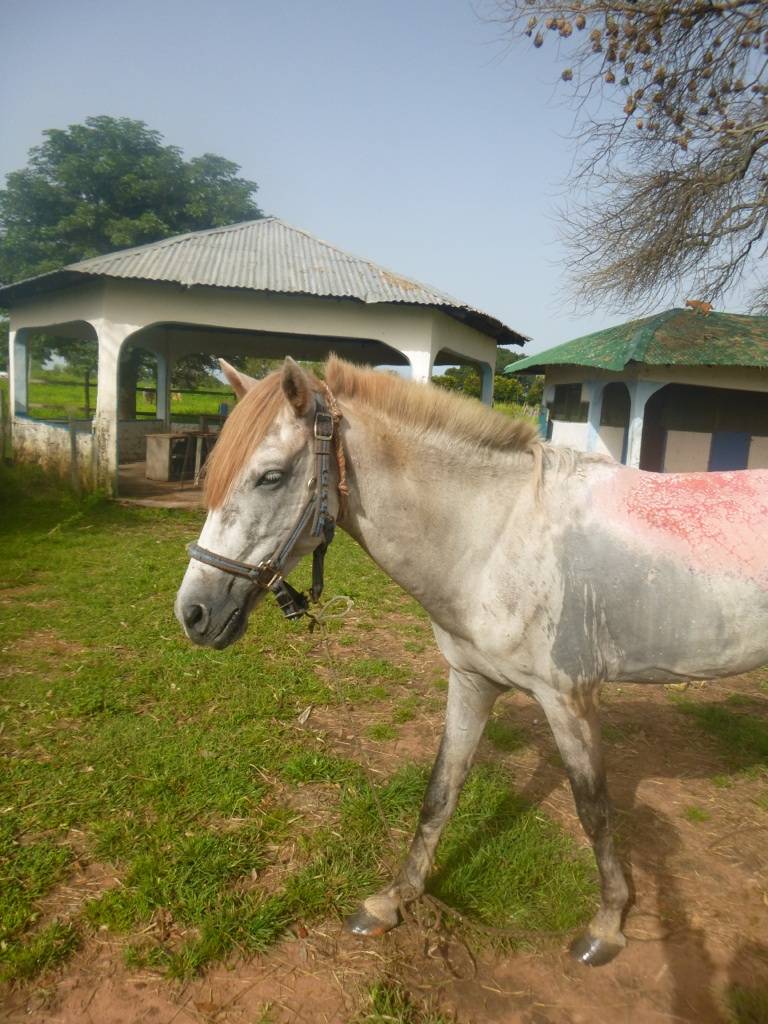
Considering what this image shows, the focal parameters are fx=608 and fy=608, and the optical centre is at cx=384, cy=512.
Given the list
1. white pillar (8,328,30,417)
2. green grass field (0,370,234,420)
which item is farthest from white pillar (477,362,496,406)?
green grass field (0,370,234,420)

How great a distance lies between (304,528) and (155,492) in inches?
415

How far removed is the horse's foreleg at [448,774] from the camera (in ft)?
7.56

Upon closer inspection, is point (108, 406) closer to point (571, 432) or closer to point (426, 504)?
point (571, 432)

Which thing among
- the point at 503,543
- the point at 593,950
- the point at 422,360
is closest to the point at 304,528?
the point at 503,543

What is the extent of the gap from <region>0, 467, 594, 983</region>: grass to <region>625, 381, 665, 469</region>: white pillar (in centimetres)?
806

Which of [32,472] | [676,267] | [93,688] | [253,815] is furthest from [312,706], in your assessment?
[676,267]

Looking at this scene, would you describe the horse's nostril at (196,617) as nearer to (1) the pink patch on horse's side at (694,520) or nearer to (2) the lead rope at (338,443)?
(2) the lead rope at (338,443)

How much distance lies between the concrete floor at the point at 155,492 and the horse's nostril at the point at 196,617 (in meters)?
7.79

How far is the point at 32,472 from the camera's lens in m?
11.0

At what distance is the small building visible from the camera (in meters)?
10.9

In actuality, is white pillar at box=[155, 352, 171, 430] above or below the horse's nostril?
above

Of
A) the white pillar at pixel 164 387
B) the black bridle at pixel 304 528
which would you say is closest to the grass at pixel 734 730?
the black bridle at pixel 304 528

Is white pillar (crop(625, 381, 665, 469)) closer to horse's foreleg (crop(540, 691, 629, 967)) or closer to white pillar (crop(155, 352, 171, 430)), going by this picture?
horse's foreleg (crop(540, 691, 629, 967))

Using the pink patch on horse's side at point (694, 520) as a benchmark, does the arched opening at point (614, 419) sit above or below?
above
